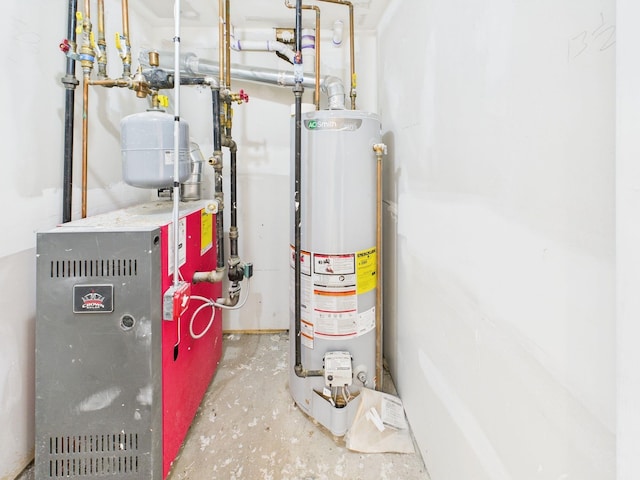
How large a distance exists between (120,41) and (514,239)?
164 centimetres

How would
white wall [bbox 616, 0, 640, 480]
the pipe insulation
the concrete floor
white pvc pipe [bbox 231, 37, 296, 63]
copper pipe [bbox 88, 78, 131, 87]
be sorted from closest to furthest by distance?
white wall [bbox 616, 0, 640, 480]
the concrete floor
copper pipe [bbox 88, 78, 131, 87]
the pipe insulation
white pvc pipe [bbox 231, 37, 296, 63]


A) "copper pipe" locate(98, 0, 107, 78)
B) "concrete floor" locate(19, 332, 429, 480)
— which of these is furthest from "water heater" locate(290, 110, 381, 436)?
"copper pipe" locate(98, 0, 107, 78)

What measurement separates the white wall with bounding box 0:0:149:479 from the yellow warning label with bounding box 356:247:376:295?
1217 millimetres

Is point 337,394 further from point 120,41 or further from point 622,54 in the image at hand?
point 120,41

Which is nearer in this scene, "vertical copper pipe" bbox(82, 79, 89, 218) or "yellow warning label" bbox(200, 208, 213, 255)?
"vertical copper pipe" bbox(82, 79, 89, 218)

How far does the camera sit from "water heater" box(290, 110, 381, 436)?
141cm

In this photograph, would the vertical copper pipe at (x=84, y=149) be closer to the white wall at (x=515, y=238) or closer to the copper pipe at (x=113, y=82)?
the copper pipe at (x=113, y=82)

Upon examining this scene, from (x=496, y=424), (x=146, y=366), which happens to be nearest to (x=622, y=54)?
(x=496, y=424)

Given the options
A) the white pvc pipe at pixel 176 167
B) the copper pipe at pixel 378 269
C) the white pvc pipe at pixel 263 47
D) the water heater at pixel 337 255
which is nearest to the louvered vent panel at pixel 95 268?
the white pvc pipe at pixel 176 167

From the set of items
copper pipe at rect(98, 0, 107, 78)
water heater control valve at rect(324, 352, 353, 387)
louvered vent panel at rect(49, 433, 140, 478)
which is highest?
copper pipe at rect(98, 0, 107, 78)

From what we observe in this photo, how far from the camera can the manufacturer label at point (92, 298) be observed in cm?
104

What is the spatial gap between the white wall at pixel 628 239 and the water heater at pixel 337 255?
1033 mm

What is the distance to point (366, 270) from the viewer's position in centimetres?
150

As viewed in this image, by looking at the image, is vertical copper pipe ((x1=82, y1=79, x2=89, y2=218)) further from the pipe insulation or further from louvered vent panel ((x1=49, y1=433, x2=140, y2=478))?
louvered vent panel ((x1=49, y1=433, x2=140, y2=478))
